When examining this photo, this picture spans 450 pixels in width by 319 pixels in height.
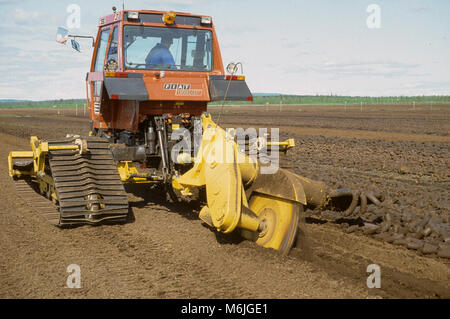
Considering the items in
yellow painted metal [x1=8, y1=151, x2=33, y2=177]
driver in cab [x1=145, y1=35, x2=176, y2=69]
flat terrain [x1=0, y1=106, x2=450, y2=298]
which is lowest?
flat terrain [x1=0, y1=106, x2=450, y2=298]

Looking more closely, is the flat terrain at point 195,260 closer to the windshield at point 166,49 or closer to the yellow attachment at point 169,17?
the windshield at point 166,49

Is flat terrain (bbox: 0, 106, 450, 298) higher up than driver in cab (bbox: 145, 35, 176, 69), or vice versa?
driver in cab (bbox: 145, 35, 176, 69)

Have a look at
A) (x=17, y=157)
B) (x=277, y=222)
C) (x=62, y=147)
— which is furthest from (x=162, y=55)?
(x=277, y=222)

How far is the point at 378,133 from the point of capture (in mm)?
22156

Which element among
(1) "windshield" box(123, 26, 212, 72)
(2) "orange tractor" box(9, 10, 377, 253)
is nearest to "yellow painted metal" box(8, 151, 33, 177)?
(2) "orange tractor" box(9, 10, 377, 253)

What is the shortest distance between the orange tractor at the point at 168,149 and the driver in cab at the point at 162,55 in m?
0.02

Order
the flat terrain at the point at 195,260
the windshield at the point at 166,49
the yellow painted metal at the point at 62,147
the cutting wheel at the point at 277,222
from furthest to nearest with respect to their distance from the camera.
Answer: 1. the windshield at the point at 166,49
2. the yellow painted metal at the point at 62,147
3. the cutting wheel at the point at 277,222
4. the flat terrain at the point at 195,260

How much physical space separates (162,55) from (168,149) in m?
1.48

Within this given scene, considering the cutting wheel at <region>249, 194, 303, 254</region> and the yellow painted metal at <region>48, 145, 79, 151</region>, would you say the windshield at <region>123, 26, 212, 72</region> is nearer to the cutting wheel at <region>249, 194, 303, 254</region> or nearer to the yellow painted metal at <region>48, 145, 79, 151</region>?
the yellow painted metal at <region>48, 145, 79, 151</region>

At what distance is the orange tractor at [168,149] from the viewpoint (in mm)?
5559

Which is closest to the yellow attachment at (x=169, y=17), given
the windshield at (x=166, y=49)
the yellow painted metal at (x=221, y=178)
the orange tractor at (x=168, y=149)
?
the orange tractor at (x=168, y=149)

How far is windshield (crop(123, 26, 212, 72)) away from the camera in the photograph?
752cm

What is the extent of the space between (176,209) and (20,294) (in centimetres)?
364

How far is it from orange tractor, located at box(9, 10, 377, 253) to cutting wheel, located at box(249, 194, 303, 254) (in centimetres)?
1
